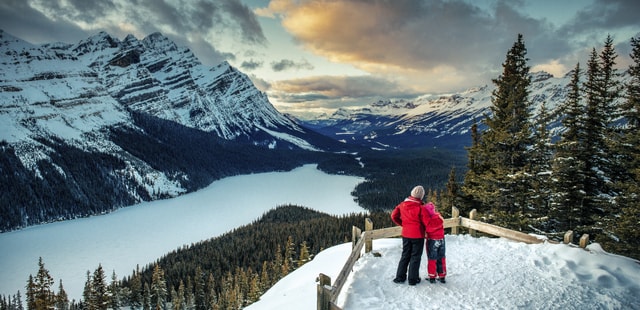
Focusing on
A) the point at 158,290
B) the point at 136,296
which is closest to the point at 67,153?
the point at 136,296

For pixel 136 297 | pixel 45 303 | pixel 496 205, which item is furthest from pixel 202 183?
pixel 496 205

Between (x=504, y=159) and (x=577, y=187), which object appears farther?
(x=504, y=159)

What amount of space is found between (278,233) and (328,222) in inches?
500

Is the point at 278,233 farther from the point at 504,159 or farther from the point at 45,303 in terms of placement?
the point at 504,159

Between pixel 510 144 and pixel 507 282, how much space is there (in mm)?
12014

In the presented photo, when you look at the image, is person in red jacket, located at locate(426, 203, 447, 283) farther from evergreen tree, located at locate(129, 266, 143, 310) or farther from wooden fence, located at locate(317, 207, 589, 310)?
evergreen tree, located at locate(129, 266, 143, 310)

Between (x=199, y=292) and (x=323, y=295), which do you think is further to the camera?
(x=199, y=292)

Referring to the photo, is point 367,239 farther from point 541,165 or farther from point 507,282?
point 541,165

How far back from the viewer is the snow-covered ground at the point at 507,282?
26.6 ft

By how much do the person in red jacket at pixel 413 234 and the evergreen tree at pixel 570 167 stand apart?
13.1 meters

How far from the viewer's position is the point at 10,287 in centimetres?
6462

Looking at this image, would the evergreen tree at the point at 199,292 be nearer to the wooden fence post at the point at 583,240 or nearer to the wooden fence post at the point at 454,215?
the wooden fence post at the point at 454,215

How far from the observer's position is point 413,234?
909 centimetres

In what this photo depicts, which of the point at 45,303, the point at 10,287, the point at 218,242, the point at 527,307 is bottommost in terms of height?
the point at 10,287
